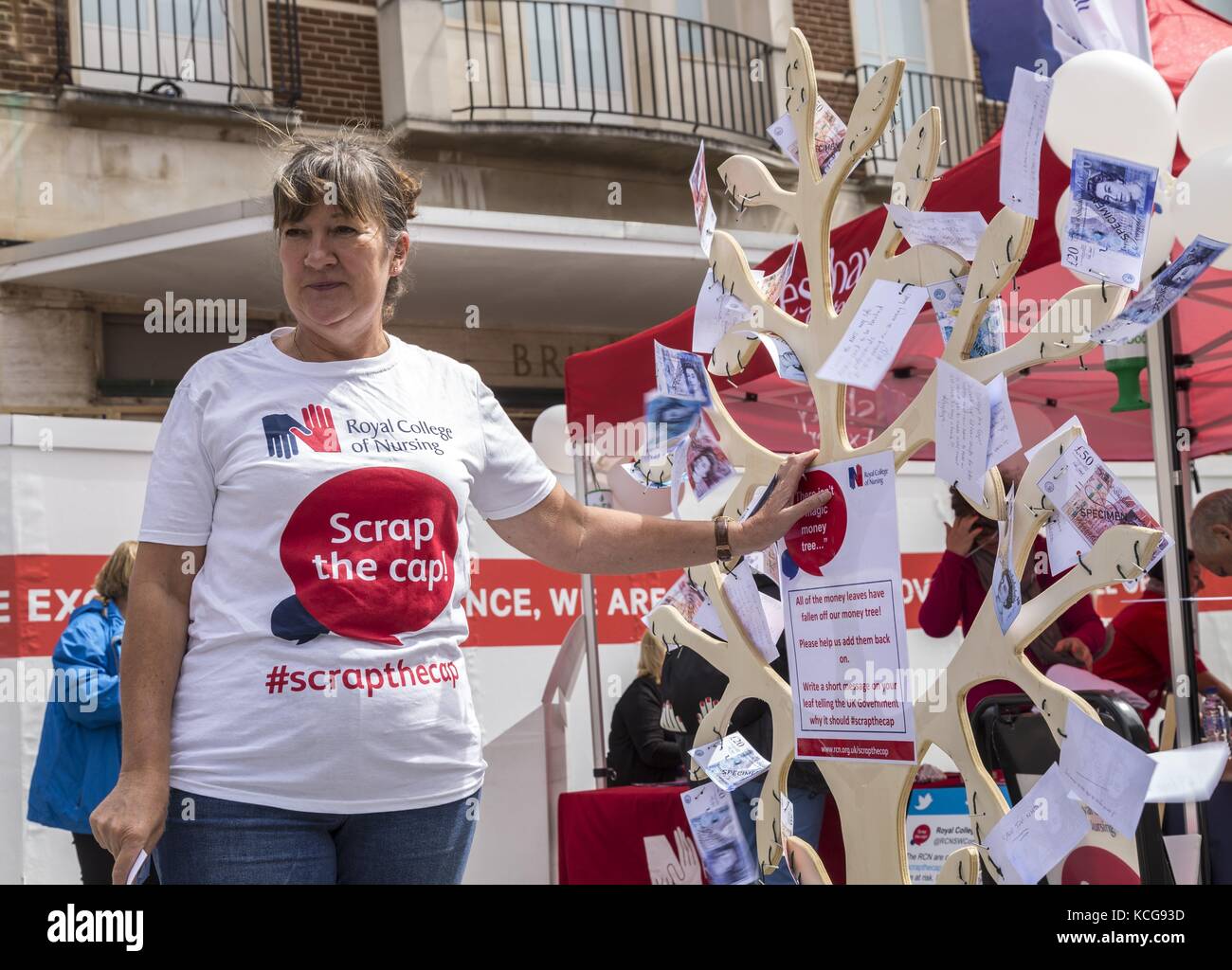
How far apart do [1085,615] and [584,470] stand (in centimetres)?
200

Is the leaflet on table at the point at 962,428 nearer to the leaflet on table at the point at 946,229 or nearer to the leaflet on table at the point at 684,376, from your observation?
the leaflet on table at the point at 946,229

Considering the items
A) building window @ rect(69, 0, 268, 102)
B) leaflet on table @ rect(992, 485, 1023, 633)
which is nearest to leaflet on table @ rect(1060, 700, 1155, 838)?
leaflet on table @ rect(992, 485, 1023, 633)

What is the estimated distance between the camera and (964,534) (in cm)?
416

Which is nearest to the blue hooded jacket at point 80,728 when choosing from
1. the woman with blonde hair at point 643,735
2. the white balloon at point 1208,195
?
the woman with blonde hair at point 643,735

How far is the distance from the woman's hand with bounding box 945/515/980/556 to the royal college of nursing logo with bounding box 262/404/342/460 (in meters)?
2.65

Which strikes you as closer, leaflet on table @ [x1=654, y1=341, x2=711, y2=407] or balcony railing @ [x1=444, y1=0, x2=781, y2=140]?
leaflet on table @ [x1=654, y1=341, x2=711, y2=407]

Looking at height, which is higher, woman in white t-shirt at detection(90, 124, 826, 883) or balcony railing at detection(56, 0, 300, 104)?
balcony railing at detection(56, 0, 300, 104)

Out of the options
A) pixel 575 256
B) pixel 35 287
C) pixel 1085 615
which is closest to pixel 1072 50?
pixel 1085 615

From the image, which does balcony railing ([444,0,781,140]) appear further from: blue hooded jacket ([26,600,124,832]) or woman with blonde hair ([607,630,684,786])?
blue hooded jacket ([26,600,124,832])

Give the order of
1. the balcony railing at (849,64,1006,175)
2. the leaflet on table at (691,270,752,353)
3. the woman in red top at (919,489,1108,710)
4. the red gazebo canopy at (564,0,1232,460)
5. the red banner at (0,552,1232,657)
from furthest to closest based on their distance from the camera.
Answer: the balcony railing at (849,64,1006,175) → the red banner at (0,552,1232,657) → the woman in red top at (919,489,1108,710) → the red gazebo canopy at (564,0,1232,460) → the leaflet on table at (691,270,752,353)

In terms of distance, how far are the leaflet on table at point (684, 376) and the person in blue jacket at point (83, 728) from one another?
2952mm

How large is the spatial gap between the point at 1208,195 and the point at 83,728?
415 cm

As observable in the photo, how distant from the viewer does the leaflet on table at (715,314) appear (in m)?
2.74

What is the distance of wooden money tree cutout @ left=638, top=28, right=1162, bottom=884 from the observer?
2059mm
